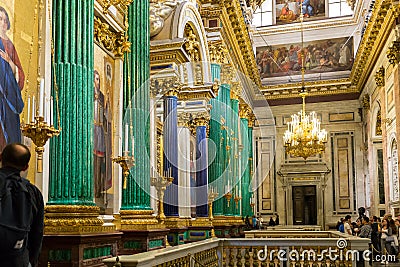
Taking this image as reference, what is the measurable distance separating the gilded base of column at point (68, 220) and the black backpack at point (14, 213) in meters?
2.19

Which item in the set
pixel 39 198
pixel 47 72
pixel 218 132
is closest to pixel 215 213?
pixel 218 132

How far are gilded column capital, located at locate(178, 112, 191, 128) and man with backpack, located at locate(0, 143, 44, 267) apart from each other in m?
11.2

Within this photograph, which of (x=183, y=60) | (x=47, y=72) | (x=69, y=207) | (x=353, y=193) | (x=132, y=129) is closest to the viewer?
(x=69, y=207)

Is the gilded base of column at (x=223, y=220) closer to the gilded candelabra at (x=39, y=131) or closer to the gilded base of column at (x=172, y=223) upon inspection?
the gilded base of column at (x=172, y=223)

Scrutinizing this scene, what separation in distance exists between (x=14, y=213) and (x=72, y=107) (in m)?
2.72

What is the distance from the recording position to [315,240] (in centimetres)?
768

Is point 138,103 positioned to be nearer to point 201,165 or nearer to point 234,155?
point 201,165

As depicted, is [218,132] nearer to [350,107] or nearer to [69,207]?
[69,207]

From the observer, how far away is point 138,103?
7570 millimetres

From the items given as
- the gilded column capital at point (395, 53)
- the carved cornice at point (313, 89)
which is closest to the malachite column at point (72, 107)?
the gilded column capital at point (395, 53)

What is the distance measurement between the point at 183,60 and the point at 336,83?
1694 cm

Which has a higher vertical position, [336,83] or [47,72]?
[336,83]

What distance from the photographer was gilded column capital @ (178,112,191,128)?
14.1 meters

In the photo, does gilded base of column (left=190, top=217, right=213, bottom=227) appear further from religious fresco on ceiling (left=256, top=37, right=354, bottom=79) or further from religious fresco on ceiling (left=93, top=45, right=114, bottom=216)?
religious fresco on ceiling (left=256, top=37, right=354, bottom=79)
